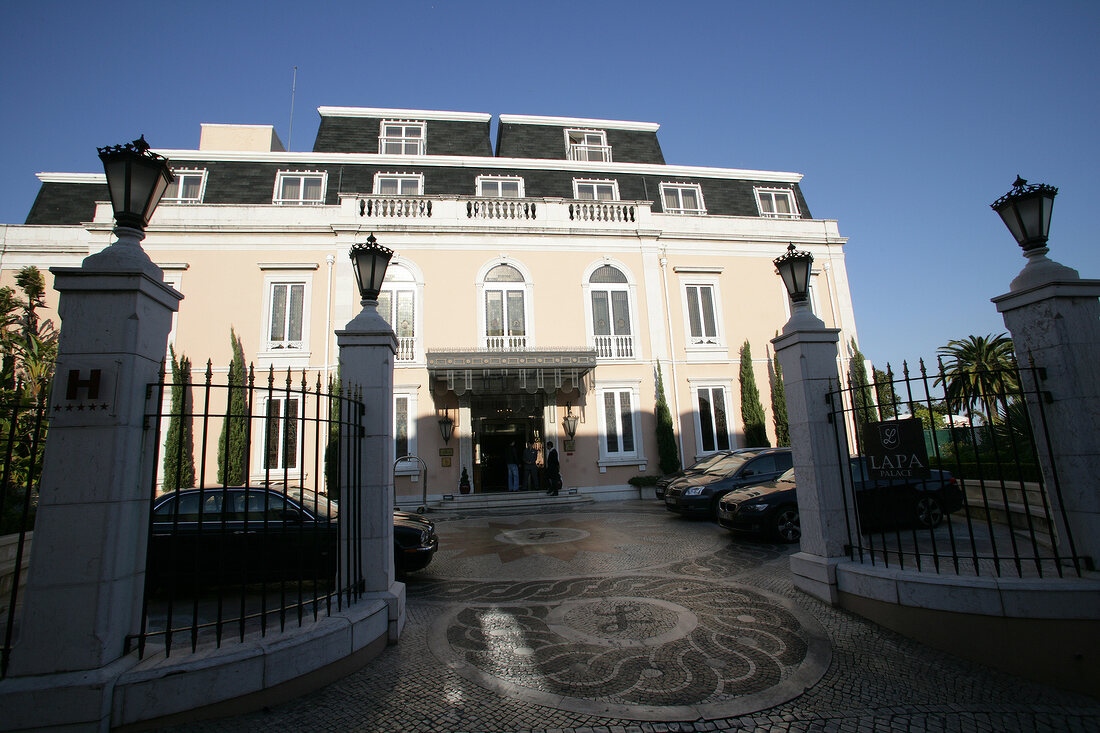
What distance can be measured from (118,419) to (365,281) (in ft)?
8.32

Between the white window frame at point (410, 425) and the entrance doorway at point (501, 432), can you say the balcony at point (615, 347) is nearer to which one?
the entrance doorway at point (501, 432)

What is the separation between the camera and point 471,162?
19500 mm

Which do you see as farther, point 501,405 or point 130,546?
point 501,405

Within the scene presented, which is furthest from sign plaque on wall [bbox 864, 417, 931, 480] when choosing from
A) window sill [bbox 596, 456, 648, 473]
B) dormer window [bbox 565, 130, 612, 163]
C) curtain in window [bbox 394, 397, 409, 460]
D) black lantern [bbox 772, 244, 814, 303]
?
dormer window [bbox 565, 130, 612, 163]

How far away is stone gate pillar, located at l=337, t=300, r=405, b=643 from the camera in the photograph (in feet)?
15.6

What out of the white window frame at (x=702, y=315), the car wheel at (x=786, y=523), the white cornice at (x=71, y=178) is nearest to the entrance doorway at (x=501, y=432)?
the white window frame at (x=702, y=315)

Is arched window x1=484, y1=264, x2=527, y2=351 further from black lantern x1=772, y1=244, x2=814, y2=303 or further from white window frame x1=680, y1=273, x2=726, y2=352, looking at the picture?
black lantern x1=772, y1=244, x2=814, y2=303

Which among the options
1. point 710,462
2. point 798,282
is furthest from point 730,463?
point 798,282

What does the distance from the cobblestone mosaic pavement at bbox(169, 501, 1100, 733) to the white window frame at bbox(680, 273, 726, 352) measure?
1249 cm

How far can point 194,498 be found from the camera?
22.2 feet

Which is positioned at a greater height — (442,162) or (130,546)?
(442,162)

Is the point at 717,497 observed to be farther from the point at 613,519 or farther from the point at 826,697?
the point at 826,697

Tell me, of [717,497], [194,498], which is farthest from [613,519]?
[194,498]

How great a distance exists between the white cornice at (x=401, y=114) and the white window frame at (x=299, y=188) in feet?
11.5
